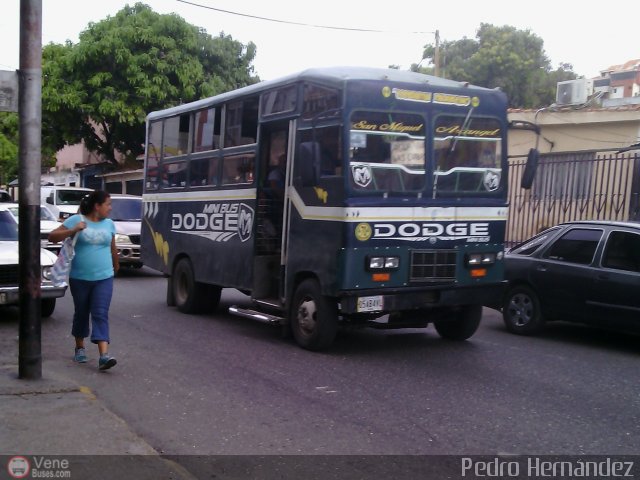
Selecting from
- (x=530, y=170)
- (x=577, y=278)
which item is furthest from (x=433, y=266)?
(x=577, y=278)

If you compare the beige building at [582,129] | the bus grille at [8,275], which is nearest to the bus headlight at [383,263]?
the bus grille at [8,275]

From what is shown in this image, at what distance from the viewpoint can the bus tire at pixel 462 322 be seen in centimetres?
884

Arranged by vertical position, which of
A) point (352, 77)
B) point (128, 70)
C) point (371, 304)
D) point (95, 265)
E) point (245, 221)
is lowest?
point (371, 304)

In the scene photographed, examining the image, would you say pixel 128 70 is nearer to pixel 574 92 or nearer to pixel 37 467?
pixel 574 92

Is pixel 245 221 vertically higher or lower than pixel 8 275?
higher

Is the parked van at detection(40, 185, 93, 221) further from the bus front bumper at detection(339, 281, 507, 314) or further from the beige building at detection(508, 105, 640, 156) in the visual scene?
the bus front bumper at detection(339, 281, 507, 314)

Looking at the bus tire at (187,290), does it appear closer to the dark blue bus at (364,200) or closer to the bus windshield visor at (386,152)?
the dark blue bus at (364,200)

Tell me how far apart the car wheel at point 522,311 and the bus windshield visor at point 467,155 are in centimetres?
188

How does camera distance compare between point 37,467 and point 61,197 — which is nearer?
point 37,467

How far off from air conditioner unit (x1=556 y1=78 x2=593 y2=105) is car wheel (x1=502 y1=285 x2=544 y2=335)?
10.8 meters

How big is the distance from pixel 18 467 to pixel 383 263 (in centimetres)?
428

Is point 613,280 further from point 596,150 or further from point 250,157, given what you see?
point 596,150

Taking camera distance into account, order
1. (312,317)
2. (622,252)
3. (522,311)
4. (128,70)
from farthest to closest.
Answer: (128,70)
(522,311)
(622,252)
(312,317)

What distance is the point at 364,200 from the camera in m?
7.62
